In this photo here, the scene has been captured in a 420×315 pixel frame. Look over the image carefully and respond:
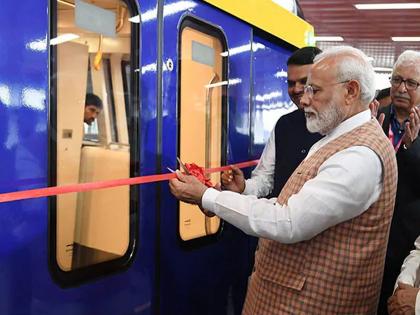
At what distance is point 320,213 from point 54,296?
974 mm

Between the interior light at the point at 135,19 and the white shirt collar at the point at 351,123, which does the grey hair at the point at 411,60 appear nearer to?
the white shirt collar at the point at 351,123

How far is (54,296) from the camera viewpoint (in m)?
1.79

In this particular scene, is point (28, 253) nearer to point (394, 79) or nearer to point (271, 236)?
point (271, 236)

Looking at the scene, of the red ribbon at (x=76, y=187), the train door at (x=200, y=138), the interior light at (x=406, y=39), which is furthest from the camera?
the interior light at (x=406, y=39)

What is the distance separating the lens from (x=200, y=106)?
277cm

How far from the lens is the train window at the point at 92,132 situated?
6.06ft

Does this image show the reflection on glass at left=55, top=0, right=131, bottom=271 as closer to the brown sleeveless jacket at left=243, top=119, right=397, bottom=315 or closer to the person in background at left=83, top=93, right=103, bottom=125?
the person in background at left=83, top=93, right=103, bottom=125

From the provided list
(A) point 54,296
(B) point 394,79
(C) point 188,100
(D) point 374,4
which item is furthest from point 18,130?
(D) point 374,4

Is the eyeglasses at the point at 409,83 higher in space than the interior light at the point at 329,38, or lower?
lower

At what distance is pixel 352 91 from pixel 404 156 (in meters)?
0.85

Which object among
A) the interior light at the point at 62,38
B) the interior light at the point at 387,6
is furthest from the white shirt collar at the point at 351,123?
the interior light at the point at 387,6

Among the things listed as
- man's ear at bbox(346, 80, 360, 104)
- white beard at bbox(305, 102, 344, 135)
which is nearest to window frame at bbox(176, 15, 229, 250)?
white beard at bbox(305, 102, 344, 135)

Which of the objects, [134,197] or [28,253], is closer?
[28,253]

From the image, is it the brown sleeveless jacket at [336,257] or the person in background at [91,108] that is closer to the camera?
the brown sleeveless jacket at [336,257]
